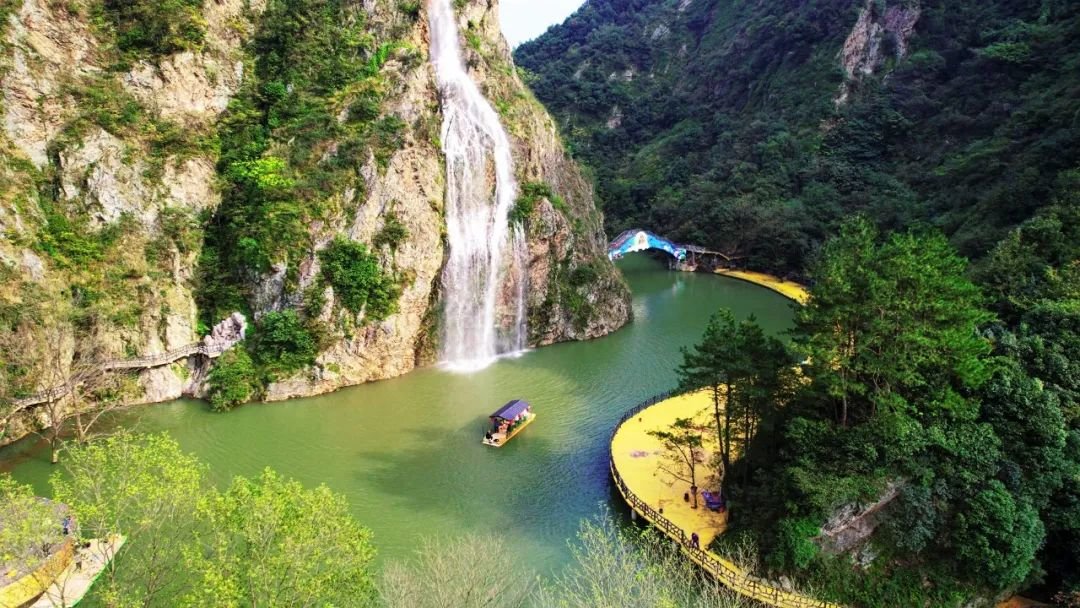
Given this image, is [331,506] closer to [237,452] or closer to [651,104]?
[237,452]

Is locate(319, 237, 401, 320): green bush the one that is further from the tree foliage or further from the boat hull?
the tree foliage

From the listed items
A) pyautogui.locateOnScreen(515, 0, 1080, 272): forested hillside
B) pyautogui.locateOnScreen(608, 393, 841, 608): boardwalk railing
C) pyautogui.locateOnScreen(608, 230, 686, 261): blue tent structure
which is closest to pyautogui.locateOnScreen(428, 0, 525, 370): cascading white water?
pyautogui.locateOnScreen(608, 393, 841, 608): boardwalk railing

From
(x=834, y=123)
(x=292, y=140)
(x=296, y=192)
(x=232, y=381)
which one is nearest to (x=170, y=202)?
(x=296, y=192)

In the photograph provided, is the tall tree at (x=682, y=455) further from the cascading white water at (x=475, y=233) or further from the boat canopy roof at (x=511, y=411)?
the cascading white water at (x=475, y=233)

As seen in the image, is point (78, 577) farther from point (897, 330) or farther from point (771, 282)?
point (771, 282)

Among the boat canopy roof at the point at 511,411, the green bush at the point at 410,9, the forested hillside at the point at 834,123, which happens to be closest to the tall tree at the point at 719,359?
the boat canopy roof at the point at 511,411
